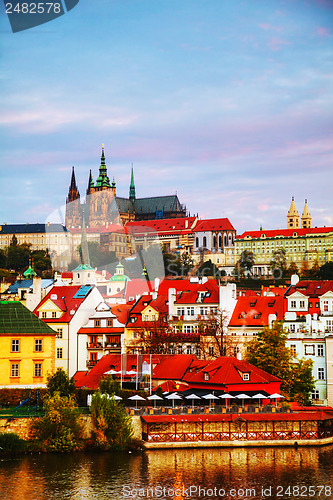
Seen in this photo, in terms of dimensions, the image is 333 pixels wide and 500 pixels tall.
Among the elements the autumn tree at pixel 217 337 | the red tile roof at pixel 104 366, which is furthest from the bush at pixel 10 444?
the autumn tree at pixel 217 337

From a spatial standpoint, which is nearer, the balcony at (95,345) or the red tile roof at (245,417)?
the red tile roof at (245,417)

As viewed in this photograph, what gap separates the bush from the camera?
4622 centimetres

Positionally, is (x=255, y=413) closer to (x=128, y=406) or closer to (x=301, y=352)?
(x=128, y=406)

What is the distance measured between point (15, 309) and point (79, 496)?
67.2 ft

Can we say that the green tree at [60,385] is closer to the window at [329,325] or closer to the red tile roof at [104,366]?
the red tile roof at [104,366]

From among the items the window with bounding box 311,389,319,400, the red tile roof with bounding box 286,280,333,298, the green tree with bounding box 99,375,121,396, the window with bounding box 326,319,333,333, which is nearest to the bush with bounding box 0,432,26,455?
the green tree with bounding box 99,375,121,396

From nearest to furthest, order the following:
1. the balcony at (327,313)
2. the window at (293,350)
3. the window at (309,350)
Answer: the window at (293,350), the window at (309,350), the balcony at (327,313)

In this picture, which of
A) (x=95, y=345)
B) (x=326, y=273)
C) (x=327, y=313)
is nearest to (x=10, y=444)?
(x=95, y=345)

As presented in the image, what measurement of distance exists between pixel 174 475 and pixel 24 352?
16591mm

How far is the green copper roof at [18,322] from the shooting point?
182 ft

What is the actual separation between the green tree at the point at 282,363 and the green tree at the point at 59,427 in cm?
1557

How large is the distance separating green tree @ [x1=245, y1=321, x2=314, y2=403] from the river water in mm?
9500

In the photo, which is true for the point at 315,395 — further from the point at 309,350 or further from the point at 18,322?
the point at 18,322

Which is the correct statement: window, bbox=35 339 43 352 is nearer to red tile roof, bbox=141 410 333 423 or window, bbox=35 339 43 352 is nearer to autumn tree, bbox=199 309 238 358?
red tile roof, bbox=141 410 333 423
